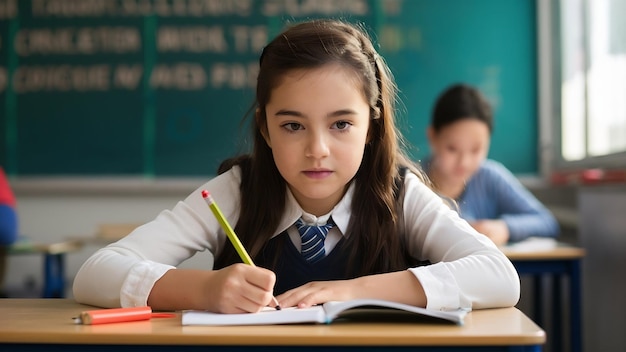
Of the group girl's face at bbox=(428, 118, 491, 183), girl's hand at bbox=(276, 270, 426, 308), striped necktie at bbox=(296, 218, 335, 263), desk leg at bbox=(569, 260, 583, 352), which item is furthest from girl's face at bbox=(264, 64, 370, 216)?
girl's face at bbox=(428, 118, 491, 183)

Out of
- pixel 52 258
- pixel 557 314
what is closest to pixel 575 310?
pixel 557 314

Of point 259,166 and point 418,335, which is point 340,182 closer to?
point 259,166

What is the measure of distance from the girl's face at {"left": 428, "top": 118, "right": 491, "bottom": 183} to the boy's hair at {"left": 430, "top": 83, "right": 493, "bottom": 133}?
2 cm

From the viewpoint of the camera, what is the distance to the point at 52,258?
4.15m

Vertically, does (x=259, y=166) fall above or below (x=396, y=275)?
above

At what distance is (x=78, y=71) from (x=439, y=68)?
1960mm

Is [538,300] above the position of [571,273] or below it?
below

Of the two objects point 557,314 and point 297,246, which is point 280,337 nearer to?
point 297,246

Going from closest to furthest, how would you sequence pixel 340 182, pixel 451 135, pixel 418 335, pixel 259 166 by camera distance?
pixel 418 335, pixel 340 182, pixel 259 166, pixel 451 135

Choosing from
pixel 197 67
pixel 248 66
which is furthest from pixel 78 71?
pixel 248 66

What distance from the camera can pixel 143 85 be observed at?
4555 mm

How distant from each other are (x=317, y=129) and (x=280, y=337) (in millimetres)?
531

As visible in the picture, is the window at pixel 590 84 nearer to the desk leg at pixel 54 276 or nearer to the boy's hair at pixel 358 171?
the boy's hair at pixel 358 171

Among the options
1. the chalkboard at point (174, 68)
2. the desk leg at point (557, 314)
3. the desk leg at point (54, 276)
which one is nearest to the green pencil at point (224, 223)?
the desk leg at point (557, 314)
